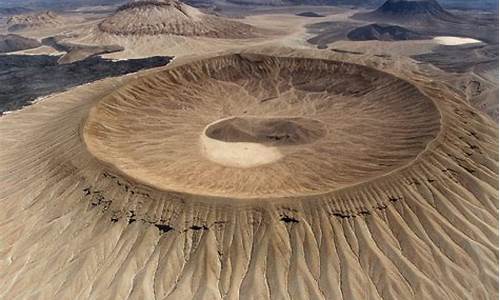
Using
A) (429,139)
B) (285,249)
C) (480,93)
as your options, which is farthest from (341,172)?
(480,93)

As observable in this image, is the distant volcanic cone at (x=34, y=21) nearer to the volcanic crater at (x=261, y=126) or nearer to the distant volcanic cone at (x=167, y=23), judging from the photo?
the distant volcanic cone at (x=167, y=23)

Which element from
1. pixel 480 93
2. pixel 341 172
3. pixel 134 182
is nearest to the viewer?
pixel 134 182

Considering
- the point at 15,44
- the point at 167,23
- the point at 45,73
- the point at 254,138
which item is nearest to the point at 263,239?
the point at 254,138

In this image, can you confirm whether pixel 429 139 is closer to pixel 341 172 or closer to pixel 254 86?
pixel 341 172

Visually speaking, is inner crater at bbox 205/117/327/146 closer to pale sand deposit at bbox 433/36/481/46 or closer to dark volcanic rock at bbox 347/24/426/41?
dark volcanic rock at bbox 347/24/426/41

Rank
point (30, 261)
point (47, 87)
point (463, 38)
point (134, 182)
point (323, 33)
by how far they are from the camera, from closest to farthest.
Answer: point (30, 261) → point (134, 182) → point (47, 87) → point (463, 38) → point (323, 33)

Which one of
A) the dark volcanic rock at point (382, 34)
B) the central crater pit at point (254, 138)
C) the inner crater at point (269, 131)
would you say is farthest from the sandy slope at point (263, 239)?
the dark volcanic rock at point (382, 34)

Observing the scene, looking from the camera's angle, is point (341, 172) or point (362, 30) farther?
point (362, 30)
